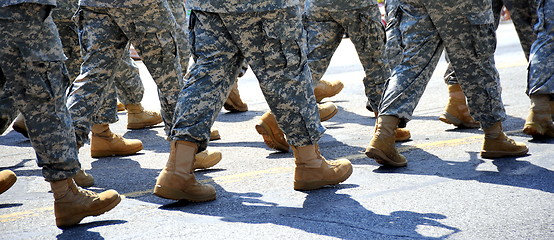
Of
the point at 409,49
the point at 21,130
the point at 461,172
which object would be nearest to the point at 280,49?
the point at 409,49

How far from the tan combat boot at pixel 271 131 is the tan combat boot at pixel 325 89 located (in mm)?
1865

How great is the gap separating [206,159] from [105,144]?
1143mm

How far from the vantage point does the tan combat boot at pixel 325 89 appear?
820cm

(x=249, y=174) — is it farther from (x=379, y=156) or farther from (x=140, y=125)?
→ (x=140, y=125)

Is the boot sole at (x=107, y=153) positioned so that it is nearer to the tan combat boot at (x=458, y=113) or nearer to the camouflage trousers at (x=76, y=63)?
the camouflage trousers at (x=76, y=63)

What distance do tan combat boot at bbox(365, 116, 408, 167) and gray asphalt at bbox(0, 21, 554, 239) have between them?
99 mm

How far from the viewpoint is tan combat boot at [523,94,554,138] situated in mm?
6270

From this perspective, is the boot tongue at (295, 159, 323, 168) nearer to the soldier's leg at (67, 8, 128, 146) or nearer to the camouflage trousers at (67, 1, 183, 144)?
the camouflage trousers at (67, 1, 183, 144)

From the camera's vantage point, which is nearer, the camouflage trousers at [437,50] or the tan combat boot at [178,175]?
the tan combat boot at [178,175]

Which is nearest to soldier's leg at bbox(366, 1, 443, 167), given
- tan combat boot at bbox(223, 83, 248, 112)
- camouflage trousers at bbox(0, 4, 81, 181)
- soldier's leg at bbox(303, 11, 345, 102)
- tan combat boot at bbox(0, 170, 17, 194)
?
soldier's leg at bbox(303, 11, 345, 102)

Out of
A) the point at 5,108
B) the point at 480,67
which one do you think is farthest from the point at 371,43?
the point at 5,108

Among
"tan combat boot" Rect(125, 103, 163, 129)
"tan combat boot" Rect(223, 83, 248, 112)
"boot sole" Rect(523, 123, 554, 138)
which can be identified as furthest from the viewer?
"tan combat boot" Rect(223, 83, 248, 112)

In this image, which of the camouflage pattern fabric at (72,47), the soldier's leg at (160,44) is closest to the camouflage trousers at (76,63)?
the camouflage pattern fabric at (72,47)

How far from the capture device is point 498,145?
5805 mm
